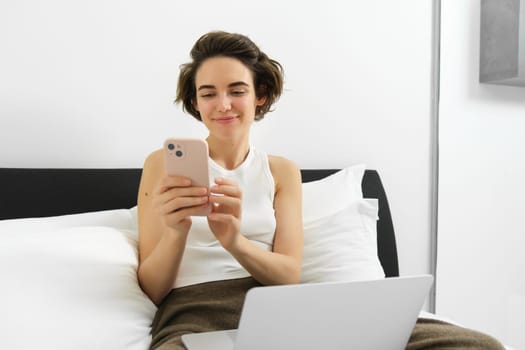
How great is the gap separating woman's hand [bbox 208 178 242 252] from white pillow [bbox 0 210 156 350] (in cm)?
24

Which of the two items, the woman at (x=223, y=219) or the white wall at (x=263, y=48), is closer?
the woman at (x=223, y=219)

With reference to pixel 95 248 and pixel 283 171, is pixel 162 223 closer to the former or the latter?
pixel 95 248

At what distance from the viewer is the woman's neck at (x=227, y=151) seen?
4.42 ft

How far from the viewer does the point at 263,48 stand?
1.78m

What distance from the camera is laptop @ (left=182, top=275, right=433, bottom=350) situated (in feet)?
2.70

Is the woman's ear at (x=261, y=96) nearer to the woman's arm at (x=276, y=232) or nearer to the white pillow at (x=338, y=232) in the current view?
the woman's arm at (x=276, y=232)

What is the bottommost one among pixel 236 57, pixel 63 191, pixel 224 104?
pixel 63 191

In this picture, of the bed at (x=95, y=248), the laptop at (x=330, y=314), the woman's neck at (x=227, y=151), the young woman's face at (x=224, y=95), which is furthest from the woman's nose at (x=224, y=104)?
the laptop at (x=330, y=314)

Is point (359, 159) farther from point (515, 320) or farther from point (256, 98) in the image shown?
point (515, 320)

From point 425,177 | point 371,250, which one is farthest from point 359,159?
point 371,250

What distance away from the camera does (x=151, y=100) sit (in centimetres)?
163

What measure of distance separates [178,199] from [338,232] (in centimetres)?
61

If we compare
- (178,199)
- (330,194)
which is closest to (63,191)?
(178,199)

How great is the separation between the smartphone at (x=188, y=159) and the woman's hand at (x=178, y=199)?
0.04 ft
